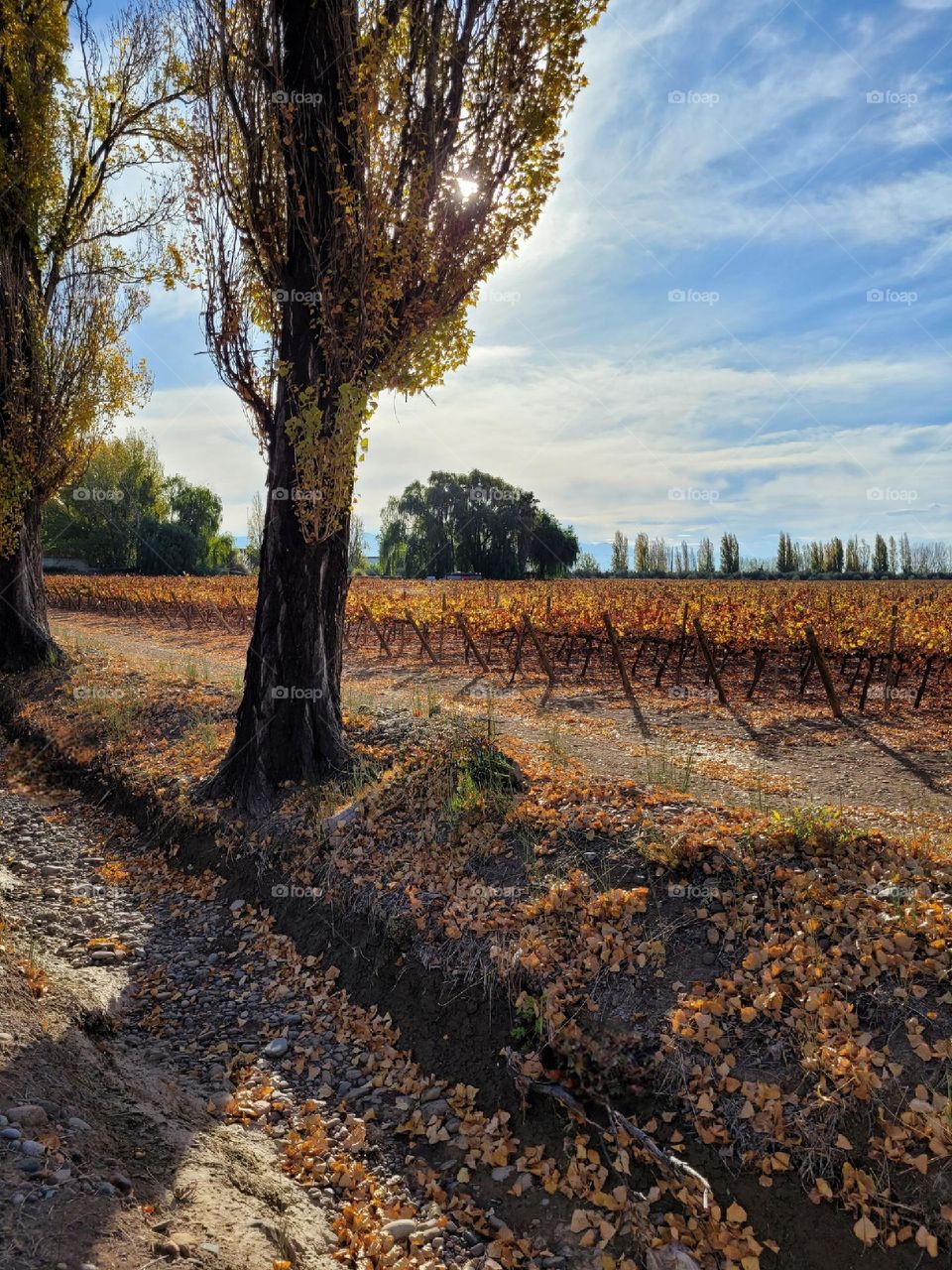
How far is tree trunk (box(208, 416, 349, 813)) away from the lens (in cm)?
744

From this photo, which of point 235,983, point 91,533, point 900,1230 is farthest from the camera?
point 91,533

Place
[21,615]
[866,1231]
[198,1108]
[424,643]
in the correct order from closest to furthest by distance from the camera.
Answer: [866,1231] < [198,1108] < [21,615] < [424,643]

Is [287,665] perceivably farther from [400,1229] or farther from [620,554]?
[620,554]

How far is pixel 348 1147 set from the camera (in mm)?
4055

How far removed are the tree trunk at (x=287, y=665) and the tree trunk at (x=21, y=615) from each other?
8.79 m

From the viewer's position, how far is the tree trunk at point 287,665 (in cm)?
744

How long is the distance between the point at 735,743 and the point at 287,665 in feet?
19.4

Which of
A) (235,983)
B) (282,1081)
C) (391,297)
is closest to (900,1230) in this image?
(282,1081)

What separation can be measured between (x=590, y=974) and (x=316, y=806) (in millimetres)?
3339

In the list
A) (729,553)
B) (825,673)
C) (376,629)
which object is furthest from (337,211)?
(729,553)

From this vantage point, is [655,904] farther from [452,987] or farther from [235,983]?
[235,983]

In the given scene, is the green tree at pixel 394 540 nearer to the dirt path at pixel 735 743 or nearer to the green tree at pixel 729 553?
the green tree at pixel 729 553

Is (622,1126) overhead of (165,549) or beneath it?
beneath

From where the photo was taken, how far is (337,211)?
7086 millimetres
